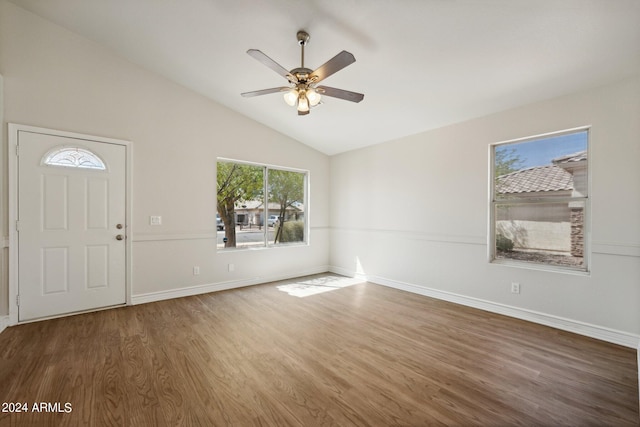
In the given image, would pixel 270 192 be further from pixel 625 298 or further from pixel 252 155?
pixel 625 298

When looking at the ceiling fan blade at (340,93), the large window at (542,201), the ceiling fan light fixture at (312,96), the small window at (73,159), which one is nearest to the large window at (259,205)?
the small window at (73,159)

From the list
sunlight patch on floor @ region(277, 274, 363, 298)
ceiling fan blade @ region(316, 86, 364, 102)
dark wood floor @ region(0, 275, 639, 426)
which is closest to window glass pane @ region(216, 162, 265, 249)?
sunlight patch on floor @ region(277, 274, 363, 298)

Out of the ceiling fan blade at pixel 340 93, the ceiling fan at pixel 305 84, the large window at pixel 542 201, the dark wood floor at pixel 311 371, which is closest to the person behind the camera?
the dark wood floor at pixel 311 371

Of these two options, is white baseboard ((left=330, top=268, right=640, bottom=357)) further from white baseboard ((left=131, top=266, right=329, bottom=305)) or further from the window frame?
white baseboard ((left=131, top=266, right=329, bottom=305))

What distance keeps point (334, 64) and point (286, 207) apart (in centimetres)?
361

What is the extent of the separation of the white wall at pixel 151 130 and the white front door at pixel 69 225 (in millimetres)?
171

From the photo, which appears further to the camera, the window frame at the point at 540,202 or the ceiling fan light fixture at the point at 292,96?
the window frame at the point at 540,202

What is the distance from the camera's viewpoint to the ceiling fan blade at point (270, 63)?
7.10 feet

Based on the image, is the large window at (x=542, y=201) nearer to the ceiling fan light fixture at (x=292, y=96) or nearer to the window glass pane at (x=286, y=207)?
the ceiling fan light fixture at (x=292, y=96)

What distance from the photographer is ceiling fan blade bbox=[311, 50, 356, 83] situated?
6.75ft

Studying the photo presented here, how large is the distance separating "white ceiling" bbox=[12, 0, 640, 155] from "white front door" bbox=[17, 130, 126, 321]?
1471 millimetres

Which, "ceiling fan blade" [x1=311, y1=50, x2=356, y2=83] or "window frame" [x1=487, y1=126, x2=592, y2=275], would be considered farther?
"window frame" [x1=487, y1=126, x2=592, y2=275]

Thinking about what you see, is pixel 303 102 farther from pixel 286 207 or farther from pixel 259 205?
pixel 286 207

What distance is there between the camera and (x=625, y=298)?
2.74m
